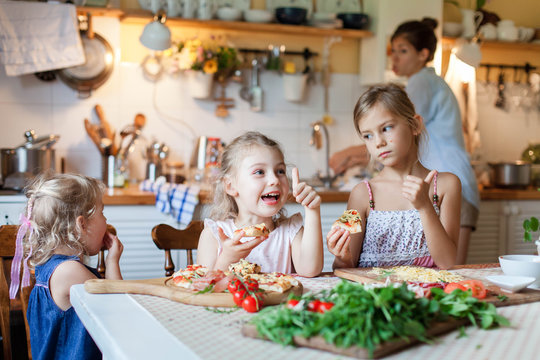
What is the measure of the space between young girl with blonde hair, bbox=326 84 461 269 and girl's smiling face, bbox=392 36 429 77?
1049mm

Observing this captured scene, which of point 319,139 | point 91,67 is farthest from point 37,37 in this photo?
point 319,139

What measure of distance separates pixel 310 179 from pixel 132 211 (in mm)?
1154

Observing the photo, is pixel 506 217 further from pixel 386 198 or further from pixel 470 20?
pixel 386 198

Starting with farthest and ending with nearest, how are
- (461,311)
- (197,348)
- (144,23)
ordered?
(144,23) < (461,311) < (197,348)

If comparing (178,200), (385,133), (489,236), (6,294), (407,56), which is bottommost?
(489,236)

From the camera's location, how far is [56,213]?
5.22 feet

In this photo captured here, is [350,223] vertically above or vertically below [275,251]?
above

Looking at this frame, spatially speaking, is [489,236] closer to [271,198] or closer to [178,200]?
[178,200]

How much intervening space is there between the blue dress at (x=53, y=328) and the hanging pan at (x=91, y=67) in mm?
1941

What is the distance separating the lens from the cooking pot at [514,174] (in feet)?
11.5

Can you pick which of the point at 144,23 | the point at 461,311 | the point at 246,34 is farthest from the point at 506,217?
the point at 461,311

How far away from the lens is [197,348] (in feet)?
2.93

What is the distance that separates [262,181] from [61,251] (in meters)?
0.55

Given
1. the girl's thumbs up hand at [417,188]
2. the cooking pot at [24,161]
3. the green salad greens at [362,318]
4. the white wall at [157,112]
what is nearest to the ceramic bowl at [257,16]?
the white wall at [157,112]
